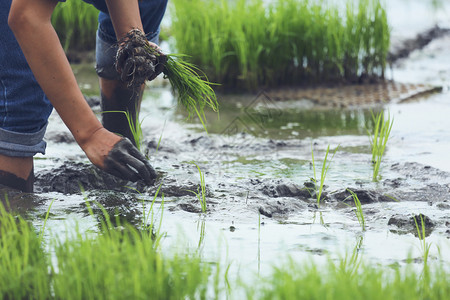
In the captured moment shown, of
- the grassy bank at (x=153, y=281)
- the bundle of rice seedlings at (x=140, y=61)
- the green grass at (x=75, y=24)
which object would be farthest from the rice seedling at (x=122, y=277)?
the green grass at (x=75, y=24)

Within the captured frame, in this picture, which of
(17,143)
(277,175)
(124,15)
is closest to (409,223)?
(277,175)

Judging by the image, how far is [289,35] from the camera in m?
4.53

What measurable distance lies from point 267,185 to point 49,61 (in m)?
1.01

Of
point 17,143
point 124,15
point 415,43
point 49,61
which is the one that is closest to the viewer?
point 49,61

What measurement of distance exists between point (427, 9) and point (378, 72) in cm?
322

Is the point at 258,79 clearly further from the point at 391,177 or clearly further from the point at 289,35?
the point at 391,177

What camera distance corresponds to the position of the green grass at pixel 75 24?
536 centimetres

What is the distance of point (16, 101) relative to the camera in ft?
7.57

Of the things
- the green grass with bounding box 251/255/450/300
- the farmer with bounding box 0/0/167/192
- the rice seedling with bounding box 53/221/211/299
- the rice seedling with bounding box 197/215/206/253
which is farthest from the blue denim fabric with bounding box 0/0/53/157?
the green grass with bounding box 251/255/450/300

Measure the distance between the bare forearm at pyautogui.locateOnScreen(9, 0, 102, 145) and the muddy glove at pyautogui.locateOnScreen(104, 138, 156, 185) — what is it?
0.32 ft

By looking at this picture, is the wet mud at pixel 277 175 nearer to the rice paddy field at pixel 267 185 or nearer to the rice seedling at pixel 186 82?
the rice paddy field at pixel 267 185

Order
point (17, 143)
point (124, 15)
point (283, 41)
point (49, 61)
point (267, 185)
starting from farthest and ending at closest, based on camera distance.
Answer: point (283, 41) → point (267, 185) → point (17, 143) → point (124, 15) → point (49, 61)

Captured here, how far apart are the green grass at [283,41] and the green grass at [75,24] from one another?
3.24 ft

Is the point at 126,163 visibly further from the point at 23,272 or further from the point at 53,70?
the point at 23,272
